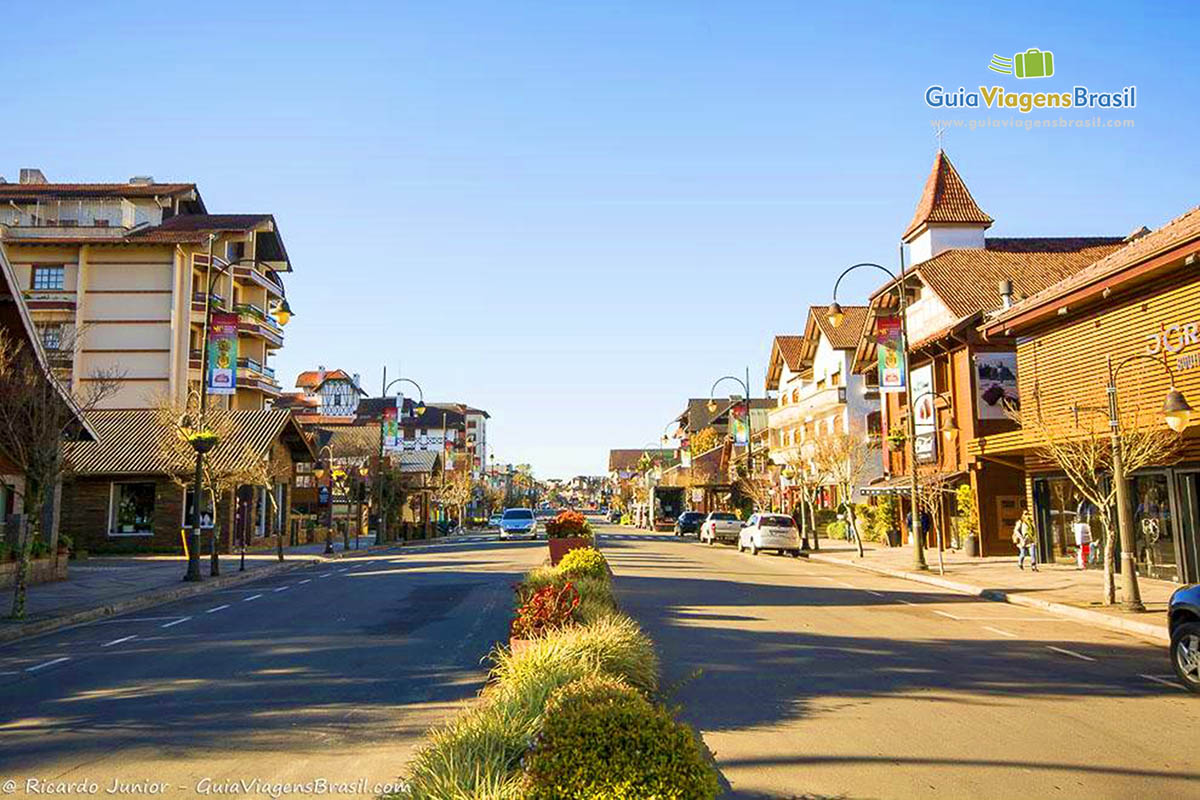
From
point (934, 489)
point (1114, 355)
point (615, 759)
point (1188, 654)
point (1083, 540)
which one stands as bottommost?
point (1188, 654)

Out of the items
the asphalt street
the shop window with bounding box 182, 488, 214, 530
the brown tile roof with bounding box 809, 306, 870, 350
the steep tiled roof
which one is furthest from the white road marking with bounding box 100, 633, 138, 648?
the brown tile roof with bounding box 809, 306, 870, 350

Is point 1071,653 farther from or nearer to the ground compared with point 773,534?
nearer to the ground

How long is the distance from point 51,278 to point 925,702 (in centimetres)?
5326

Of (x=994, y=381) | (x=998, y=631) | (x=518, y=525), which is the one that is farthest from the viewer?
(x=518, y=525)

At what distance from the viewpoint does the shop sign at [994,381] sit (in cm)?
3312

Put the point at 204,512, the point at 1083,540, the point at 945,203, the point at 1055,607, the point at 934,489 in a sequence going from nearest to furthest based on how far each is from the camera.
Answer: the point at 1055,607 → the point at 1083,540 → the point at 934,489 → the point at 204,512 → the point at 945,203

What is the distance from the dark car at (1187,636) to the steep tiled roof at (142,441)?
1335 inches

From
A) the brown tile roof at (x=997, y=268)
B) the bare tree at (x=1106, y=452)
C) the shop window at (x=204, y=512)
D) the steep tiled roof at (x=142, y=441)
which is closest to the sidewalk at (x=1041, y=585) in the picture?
the bare tree at (x=1106, y=452)

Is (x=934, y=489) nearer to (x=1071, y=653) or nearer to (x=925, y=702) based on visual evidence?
(x=1071, y=653)

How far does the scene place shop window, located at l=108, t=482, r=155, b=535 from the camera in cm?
3900

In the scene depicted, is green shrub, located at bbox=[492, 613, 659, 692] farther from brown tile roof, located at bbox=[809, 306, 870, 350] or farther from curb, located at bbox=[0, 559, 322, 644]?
brown tile roof, located at bbox=[809, 306, 870, 350]

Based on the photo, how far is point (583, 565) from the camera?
14688 millimetres

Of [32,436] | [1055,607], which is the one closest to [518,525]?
[32,436]

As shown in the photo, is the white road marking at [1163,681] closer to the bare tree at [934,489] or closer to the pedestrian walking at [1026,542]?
the pedestrian walking at [1026,542]
